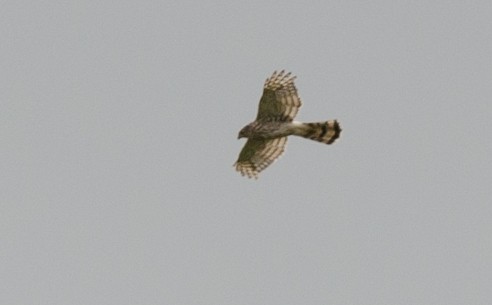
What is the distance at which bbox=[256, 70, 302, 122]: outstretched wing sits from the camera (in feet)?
105

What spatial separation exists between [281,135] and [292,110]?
0.94 m

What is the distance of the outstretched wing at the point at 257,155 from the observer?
33656 mm

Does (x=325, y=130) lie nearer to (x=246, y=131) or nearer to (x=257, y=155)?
(x=246, y=131)

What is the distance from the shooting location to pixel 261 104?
106ft

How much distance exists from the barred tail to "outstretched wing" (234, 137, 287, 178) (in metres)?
1.61

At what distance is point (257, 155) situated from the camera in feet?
111

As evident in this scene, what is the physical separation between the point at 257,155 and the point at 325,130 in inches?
109

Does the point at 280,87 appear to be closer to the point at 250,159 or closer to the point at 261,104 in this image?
the point at 261,104

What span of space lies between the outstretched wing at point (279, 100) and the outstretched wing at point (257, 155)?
123 cm

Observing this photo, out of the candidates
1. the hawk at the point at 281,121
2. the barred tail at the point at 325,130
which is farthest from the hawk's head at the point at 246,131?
the barred tail at the point at 325,130

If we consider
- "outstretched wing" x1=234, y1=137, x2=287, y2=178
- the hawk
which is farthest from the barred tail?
"outstretched wing" x1=234, y1=137, x2=287, y2=178

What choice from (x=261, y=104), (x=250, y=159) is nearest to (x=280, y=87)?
(x=261, y=104)

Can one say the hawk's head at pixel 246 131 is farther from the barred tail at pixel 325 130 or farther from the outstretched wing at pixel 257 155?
the barred tail at pixel 325 130

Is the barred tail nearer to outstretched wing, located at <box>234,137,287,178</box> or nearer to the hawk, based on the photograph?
the hawk
